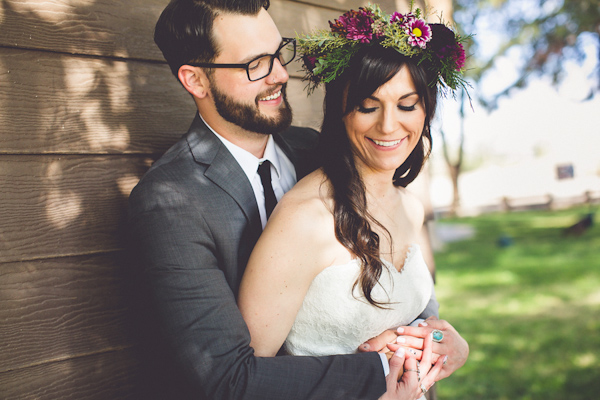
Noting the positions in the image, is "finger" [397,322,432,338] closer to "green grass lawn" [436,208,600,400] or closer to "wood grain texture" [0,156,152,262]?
"wood grain texture" [0,156,152,262]

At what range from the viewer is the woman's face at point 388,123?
6.31ft

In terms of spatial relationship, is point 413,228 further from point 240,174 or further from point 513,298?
point 513,298

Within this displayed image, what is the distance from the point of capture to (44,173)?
196 cm

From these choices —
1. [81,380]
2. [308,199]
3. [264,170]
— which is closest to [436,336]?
[308,199]

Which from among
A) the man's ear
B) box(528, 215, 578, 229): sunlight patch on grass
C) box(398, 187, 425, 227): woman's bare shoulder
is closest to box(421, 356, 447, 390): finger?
box(398, 187, 425, 227): woman's bare shoulder

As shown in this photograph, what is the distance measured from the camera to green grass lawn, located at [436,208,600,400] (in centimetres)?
A: 495

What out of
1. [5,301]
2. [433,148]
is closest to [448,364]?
[433,148]

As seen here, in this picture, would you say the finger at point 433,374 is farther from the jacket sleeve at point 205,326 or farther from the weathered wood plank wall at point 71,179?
the weathered wood plank wall at point 71,179

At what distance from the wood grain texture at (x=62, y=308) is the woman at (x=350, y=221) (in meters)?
0.68

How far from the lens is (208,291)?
1.72 metres

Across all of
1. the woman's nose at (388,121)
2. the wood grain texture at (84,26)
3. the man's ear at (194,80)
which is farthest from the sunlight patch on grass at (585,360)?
the wood grain texture at (84,26)

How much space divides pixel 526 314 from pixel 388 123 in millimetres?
5797

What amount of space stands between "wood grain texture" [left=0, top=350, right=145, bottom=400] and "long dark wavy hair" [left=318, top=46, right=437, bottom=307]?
1.13 m

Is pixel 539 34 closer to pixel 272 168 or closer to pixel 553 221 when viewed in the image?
pixel 553 221
